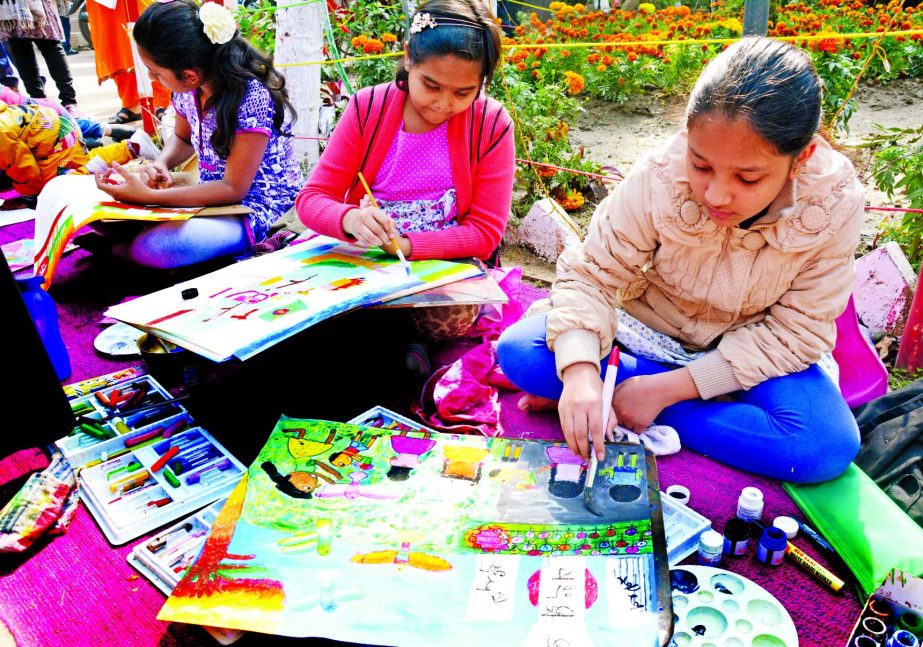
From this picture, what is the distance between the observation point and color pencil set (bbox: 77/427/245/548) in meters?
1.41

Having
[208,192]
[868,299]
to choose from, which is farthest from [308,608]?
[868,299]

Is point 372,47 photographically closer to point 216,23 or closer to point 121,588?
point 216,23

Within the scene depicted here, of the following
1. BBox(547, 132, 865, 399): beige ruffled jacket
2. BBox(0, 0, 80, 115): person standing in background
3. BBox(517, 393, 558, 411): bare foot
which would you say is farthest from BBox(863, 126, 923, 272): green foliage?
BBox(0, 0, 80, 115): person standing in background

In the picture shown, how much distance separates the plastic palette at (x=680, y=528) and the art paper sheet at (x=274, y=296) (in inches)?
29.0

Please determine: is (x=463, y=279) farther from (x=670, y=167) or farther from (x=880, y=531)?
(x=880, y=531)

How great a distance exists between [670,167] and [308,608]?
1078 mm

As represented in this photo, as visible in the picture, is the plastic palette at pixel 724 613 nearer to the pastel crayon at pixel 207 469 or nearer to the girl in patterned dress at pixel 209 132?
the pastel crayon at pixel 207 469

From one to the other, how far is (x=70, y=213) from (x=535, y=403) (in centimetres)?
155

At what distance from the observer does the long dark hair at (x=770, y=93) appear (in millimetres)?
1169

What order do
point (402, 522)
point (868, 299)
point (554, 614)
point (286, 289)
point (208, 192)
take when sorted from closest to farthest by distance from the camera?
1. point (554, 614)
2. point (402, 522)
3. point (286, 289)
4. point (868, 299)
5. point (208, 192)

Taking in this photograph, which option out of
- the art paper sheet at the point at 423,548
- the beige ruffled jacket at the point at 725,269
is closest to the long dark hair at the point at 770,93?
the beige ruffled jacket at the point at 725,269

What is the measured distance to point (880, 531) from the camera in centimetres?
132

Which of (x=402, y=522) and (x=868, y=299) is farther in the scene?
(x=868, y=299)

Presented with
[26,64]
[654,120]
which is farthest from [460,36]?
[26,64]
